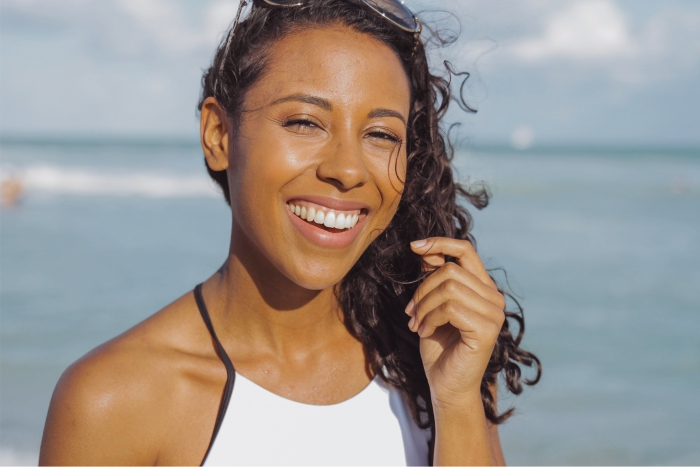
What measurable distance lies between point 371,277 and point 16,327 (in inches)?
203

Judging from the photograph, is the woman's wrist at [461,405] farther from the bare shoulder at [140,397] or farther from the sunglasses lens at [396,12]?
the sunglasses lens at [396,12]

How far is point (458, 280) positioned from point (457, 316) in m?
0.13

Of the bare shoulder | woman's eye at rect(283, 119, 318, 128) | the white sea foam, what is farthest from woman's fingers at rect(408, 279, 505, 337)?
the white sea foam

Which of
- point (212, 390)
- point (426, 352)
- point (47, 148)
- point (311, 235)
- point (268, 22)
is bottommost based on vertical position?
point (47, 148)

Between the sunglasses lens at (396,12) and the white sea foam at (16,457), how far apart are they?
13.3 ft

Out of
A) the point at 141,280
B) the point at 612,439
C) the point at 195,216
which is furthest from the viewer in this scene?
the point at 195,216

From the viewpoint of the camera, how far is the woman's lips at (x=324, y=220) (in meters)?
2.34

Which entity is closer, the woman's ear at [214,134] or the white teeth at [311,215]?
the white teeth at [311,215]

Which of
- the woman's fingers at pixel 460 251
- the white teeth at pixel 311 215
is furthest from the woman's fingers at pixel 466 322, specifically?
the white teeth at pixel 311 215

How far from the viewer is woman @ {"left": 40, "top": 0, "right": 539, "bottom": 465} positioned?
7.60 feet

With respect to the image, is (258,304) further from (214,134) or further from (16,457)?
(16,457)

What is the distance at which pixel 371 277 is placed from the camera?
9.67 ft

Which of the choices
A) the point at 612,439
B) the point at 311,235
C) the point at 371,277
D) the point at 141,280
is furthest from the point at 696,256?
→ the point at 311,235

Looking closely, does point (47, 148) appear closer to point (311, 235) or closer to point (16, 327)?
point (16, 327)
